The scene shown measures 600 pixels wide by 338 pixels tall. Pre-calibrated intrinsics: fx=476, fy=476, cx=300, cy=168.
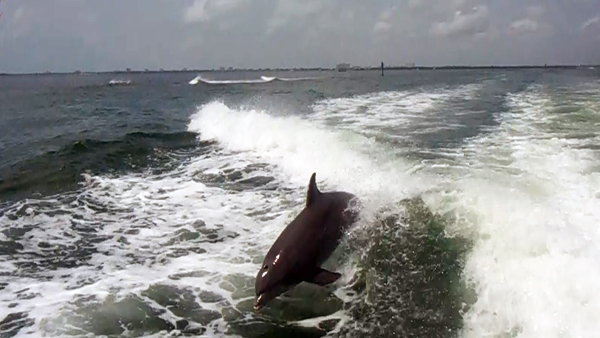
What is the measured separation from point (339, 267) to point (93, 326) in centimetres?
289

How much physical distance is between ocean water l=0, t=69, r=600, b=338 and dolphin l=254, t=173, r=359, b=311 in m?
0.35

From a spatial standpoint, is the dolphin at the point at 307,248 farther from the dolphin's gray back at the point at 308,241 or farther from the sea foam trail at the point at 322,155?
the sea foam trail at the point at 322,155

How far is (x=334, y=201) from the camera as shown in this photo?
636 cm

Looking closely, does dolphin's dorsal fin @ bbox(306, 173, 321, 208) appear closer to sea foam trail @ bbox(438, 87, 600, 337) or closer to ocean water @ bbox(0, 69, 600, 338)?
ocean water @ bbox(0, 69, 600, 338)

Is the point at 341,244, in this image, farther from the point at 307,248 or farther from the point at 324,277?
the point at 324,277

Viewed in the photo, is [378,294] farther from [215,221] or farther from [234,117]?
[234,117]

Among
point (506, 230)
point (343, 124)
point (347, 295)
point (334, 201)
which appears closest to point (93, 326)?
point (347, 295)

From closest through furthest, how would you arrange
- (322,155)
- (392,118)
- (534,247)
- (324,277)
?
1. (324,277)
2. (534,247)
3. (322,155)
4. (392,118)

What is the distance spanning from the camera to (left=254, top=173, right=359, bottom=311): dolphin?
4.91 metres

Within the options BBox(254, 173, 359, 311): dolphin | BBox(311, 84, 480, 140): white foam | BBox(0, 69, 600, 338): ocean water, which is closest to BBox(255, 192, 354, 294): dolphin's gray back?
BBox(254, 173, 359, 311): dolphin

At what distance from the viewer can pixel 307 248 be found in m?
5.34

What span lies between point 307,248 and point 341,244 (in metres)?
0.88

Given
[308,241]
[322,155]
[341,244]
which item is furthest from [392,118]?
[308,241]

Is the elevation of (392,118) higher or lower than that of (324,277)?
higher
